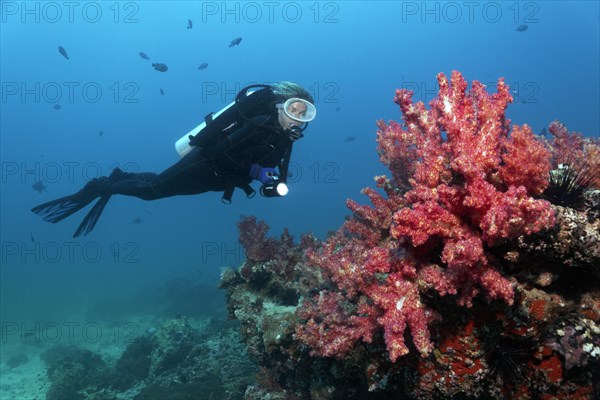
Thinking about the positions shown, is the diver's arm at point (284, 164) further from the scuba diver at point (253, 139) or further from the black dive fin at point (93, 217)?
the black dive fin at point (93, 217)

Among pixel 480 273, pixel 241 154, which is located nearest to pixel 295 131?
pixel 241 154

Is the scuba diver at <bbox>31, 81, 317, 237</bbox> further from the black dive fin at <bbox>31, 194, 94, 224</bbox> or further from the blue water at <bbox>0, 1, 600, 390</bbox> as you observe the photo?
the blue water at <bbox>0, 1, 600, 390</bbox>

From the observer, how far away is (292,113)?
242 inches

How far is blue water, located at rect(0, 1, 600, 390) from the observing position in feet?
341

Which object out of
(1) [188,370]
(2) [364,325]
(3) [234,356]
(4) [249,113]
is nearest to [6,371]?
Answer: (1) [188,370]

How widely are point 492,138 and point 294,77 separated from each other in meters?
131

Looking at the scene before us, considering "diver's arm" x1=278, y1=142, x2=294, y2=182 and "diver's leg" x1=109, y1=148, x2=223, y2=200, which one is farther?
"diver's leg" x1=109, y1=148, x2=223, y2=200

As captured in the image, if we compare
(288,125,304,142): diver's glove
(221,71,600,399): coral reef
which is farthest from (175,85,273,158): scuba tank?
(221,71,600,399): coral reef

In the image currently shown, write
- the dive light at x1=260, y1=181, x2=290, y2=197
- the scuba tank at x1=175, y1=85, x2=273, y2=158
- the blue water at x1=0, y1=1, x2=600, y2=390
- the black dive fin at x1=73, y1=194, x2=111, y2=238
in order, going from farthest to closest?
the blue water at x1=0, y1=1, x2=600, y2=390 < the black dive fin at x1=73, y1=194, x2=111, y2=238 < the scuba tank at x1=175, y1=85, x2=273, y2=158 < the dive light at x1=260, y1=181, x2=290, y2=197

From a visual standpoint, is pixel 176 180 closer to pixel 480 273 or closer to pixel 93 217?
pixel 93 217

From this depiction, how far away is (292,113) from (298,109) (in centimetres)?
14

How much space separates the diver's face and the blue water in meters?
81.2

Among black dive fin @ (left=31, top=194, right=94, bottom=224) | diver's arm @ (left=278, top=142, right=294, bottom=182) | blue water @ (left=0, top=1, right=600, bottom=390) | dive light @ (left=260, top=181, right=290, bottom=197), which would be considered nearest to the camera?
dive light @ (left=260, top=181, right=290, bottom=197)

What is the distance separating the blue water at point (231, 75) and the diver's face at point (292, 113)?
81.2 meters
